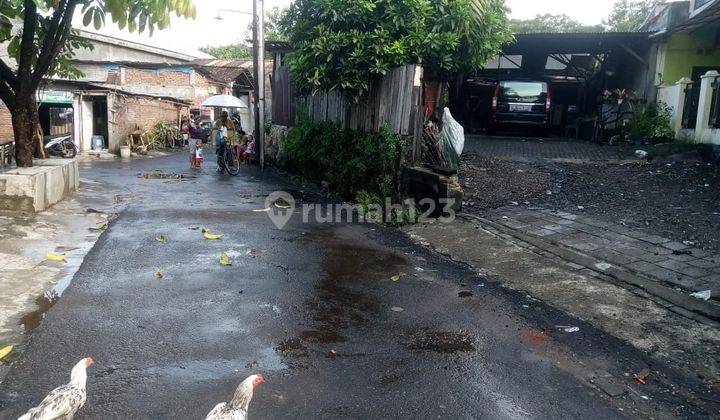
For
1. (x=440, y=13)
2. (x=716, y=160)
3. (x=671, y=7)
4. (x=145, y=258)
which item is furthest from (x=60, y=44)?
(x=671, y=7)

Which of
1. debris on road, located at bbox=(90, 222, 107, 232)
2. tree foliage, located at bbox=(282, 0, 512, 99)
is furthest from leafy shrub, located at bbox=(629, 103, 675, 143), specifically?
debris on road, located at bbox=(90, 222, 107, 232)

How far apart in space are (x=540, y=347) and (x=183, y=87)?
94.2 ft

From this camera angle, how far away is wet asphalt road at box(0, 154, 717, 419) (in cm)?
339

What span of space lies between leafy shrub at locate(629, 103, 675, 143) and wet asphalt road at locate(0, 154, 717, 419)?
29.6ft

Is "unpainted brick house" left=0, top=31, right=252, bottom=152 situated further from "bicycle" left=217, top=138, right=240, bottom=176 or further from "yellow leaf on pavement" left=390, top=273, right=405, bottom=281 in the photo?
"yellow leaf on pavement" left=390, top=273, right=405, bottom=281

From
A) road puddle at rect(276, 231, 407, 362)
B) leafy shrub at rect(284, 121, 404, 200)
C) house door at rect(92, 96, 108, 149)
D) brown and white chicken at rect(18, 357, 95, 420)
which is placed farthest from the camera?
house door at rect(92, 96, 108, 149)

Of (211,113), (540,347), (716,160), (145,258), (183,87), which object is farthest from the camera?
(211,113)

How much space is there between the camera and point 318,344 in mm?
4254

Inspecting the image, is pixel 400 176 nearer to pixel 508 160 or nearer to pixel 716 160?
Result: pixel 508 160

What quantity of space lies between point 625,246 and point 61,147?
18919mm

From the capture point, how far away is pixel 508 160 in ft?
38.8

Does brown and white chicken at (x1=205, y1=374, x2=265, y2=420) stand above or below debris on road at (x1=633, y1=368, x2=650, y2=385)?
above

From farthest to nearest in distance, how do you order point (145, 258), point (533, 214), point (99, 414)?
point (533, 214), point (145, 258), point (99, 414)

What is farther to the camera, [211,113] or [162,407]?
[211,113]
